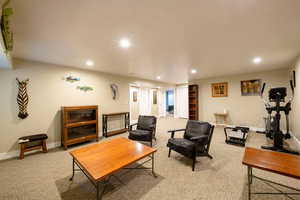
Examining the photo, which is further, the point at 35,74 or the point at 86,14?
the point at 35,74

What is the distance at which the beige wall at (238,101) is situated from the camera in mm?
4836

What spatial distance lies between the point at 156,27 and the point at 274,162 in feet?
8.10

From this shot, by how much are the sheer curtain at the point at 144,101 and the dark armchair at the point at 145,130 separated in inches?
140

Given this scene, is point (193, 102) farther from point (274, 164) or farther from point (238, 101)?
point (274, 164)

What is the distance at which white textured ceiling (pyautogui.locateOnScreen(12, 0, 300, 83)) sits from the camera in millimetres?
1462

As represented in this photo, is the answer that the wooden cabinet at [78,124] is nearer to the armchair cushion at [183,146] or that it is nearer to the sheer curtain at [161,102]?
the armchair cushion at [183,146]

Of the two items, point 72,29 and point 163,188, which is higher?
point 72,29

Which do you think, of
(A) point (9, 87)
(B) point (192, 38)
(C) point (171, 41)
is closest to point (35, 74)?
(A) point (9, 87)

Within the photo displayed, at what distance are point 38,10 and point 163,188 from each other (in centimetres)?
291

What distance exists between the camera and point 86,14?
160 cm

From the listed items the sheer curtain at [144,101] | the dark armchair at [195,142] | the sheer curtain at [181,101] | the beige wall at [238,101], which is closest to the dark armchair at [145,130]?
the dark armchair at [195,142]

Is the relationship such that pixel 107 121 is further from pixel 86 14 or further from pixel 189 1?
pixel 189 1

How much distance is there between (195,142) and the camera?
2.53 m

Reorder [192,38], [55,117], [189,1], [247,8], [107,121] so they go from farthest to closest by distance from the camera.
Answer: [107,121], [55,117], [192,38], [247,8], [189,1]
